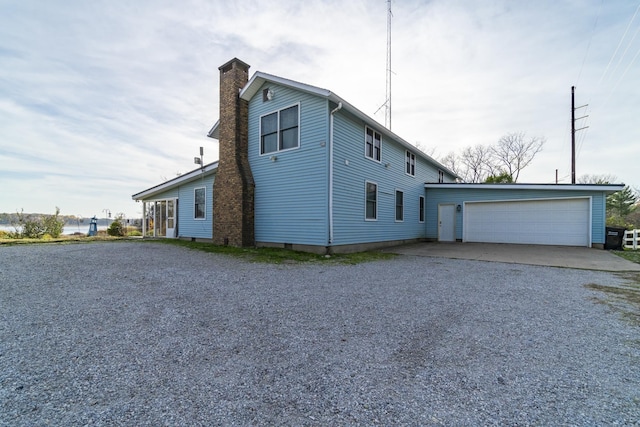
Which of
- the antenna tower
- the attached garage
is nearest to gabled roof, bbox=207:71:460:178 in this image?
the antenna tower

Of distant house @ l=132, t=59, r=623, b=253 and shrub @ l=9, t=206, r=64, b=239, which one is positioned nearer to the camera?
distant house @ l=132, t=59, r=623, b=253

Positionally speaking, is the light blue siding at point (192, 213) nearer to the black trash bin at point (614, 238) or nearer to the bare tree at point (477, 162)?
the black trash bin at point (614, 238)

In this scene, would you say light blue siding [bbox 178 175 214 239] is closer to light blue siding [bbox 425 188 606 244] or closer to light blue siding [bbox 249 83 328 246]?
light blue siding [bbox 249 83 328 246]

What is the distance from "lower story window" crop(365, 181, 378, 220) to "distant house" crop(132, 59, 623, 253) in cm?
4

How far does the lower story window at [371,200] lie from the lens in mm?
10852

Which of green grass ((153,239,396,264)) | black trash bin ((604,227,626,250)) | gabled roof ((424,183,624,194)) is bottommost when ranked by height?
green grass ((153,239,396,264))

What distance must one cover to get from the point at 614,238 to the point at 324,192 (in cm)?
1213

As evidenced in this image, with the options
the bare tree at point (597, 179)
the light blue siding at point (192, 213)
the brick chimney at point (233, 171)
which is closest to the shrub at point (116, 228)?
the light blue siding at point (192, 213)

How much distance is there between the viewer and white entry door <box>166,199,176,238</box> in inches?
584

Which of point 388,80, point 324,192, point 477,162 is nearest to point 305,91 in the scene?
point 324,192

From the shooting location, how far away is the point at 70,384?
2.05m

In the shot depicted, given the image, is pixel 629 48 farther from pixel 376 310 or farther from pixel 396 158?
pixel 376 310

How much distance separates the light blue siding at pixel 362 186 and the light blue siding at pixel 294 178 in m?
0.51

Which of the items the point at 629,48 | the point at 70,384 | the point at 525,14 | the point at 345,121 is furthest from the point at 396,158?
the point at 70,384
